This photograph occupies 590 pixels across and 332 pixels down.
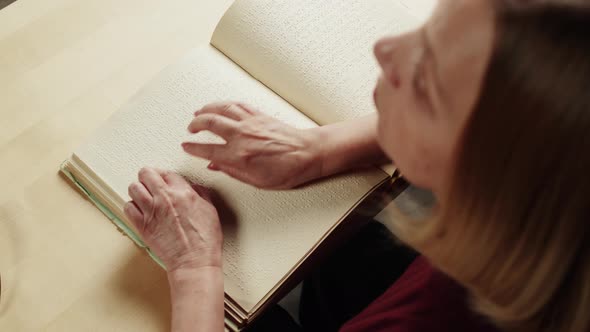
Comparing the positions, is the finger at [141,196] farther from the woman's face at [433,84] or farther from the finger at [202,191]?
the woman's face at [433,84]

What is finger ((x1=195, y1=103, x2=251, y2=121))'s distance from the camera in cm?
69

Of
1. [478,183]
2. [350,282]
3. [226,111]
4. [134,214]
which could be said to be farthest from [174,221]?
[478,183]

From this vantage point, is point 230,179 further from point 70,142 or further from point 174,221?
point 70,142

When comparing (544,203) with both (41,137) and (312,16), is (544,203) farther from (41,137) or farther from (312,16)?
(41,137)

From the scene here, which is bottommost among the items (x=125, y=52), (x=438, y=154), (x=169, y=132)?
(x=438, y=154)

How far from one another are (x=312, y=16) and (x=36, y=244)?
0.49 m

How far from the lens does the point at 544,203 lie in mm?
363

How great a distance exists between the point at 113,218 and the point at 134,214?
50 millimetres

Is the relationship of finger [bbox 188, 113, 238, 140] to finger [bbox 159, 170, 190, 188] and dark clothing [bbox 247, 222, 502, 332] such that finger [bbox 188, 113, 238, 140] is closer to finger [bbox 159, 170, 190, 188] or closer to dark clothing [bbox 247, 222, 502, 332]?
finger [bbox 159, 170, 190, 188]

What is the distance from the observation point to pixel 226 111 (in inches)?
27.4

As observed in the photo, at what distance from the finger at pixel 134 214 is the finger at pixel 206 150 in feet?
0.32

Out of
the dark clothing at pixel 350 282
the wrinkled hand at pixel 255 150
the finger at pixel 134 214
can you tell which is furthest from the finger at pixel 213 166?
the dark clothing at pixel 350 282

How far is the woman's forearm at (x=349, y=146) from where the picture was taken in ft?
2.25

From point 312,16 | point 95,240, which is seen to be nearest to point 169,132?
point 95,240
